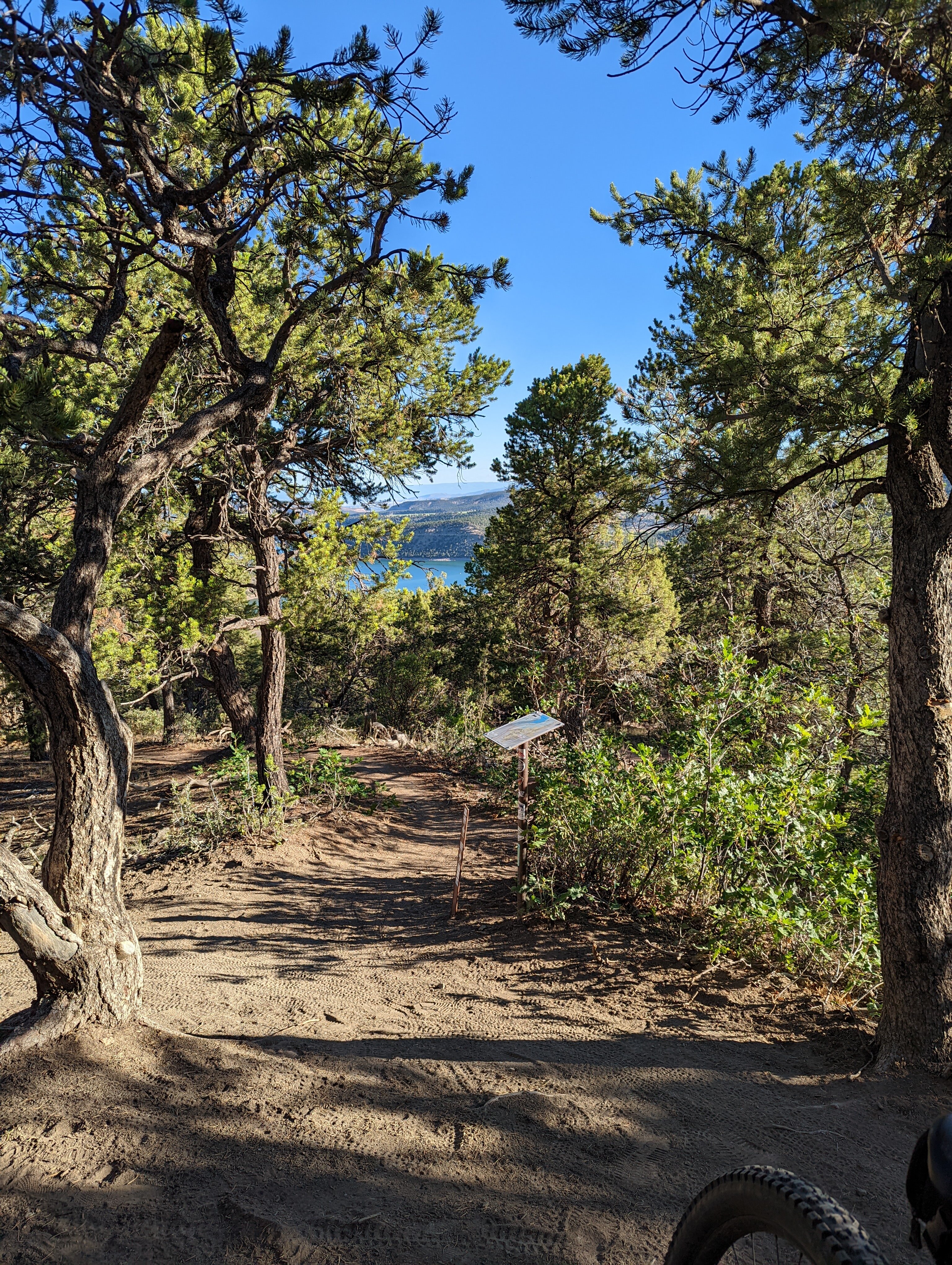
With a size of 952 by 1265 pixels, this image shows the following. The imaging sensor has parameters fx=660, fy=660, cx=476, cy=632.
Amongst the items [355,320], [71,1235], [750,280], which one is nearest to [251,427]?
[355,320]

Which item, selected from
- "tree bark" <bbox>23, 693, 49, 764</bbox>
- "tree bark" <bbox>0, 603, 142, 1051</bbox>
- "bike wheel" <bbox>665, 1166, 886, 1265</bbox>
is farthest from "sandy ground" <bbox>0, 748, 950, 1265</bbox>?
"tree bark" <bbox>23, 693, 49, 764</bbox>

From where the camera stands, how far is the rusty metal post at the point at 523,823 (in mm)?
5410

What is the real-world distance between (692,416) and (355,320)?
13.6 feet

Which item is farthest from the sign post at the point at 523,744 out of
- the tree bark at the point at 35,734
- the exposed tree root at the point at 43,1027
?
the tree bark at the point at 35,734

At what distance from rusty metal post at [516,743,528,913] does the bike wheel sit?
11.6 feet

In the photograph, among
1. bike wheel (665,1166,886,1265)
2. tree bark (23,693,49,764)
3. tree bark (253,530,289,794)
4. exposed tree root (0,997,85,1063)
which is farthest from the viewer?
tree bark (23,693,49,764)

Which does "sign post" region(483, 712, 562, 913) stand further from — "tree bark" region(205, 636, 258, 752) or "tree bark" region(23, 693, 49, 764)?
"tree bark" region(23, 693, 49, 764)

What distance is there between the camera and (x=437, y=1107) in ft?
9.59

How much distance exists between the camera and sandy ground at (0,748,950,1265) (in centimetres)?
222

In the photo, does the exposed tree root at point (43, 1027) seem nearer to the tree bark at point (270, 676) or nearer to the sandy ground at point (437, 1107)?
the sandy ground at point (437, 1107)

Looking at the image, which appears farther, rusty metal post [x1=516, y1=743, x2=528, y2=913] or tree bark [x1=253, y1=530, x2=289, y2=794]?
tree bark [x1=253, y1=530, x2=289, y2=794]

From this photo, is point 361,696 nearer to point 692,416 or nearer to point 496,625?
point 496,625

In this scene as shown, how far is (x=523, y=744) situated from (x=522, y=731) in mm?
184

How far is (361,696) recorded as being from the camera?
18.6 meters
